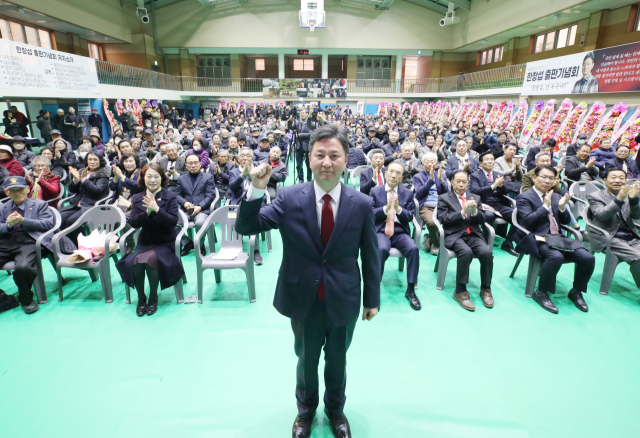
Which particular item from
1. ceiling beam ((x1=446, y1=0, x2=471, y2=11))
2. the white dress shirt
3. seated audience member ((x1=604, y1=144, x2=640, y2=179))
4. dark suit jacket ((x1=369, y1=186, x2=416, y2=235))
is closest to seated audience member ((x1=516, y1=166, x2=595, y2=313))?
dark suit jacket ((x1=369, y1=186, x2=416, y2=235))

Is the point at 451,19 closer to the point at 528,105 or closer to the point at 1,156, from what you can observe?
the point at 528,105

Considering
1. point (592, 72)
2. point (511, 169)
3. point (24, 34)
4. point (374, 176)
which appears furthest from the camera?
point (24, 34)

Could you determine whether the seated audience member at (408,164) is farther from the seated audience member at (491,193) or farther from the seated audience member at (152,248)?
the seated audience member at (152,248)

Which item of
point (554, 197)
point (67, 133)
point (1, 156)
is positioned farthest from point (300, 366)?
point (67, 133)

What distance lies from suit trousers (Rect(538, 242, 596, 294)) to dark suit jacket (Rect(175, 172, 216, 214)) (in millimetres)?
4080

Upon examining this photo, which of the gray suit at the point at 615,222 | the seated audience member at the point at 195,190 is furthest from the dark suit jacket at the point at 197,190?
the gray suit at the point at 615,222

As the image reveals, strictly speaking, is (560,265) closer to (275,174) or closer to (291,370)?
(291,370)

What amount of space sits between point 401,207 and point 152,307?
2.80 meters

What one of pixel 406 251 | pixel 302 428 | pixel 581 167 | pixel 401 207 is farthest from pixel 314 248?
pixel 581 167

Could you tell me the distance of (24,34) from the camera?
15391 millimetres

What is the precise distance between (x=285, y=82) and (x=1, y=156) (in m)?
20.7

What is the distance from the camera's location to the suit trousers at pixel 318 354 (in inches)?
73.4

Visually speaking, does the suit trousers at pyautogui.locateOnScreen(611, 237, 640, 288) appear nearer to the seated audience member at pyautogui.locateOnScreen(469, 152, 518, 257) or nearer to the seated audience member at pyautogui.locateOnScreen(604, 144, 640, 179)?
the seated audience member at pyautogui.locateOnScreen(469, 152, 518, 257)

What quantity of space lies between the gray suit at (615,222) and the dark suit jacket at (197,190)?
4728mm
